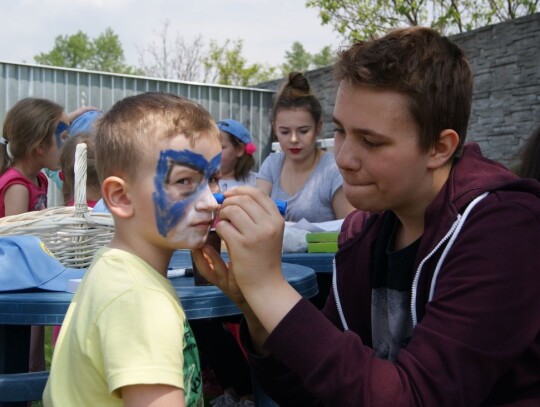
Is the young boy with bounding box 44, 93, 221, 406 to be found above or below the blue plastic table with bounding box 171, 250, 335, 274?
above

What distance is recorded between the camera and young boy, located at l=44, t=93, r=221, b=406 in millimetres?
1195

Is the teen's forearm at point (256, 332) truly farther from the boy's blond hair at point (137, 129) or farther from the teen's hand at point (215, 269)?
the boy's blond hair at point (137, 129)

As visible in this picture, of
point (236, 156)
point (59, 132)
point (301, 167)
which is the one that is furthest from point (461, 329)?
point (236, 156)

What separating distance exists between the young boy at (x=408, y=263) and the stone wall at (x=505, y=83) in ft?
20.1

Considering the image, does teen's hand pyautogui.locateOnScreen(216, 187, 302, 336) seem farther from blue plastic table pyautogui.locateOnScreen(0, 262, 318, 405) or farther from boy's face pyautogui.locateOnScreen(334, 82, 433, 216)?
blue plastic table pyautogui.locateOnScreen(0, 262, 318, 405)

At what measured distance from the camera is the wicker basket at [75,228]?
7.00 feet

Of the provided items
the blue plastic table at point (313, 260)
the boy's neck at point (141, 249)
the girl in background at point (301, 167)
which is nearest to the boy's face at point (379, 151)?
the boy's neck at point (141, 249)

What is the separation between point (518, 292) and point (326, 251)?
1655mm

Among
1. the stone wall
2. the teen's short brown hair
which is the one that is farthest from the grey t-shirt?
the stone wall

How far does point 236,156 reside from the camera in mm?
5305

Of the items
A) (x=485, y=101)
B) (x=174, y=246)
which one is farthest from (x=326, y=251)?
(x=485, y=101)

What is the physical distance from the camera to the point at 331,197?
413cm

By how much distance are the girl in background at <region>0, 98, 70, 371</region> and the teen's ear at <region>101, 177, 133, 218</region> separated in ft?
8.35

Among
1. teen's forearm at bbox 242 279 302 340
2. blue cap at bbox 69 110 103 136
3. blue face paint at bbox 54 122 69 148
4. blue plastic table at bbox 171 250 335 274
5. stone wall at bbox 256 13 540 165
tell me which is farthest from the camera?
stone wall at bbox 256 13 540 165
